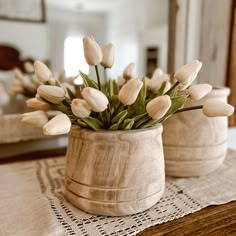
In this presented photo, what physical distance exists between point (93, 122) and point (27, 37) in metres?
0.84

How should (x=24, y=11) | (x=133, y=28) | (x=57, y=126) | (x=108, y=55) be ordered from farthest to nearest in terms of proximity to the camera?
(x=133, y=28) → (x=24, y=11) → (x=108, y=55) → (x=57, y=126)

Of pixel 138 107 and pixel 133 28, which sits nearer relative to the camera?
pixel 138 107

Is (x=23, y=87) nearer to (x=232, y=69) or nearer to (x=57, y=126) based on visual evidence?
(x=57, y=126)

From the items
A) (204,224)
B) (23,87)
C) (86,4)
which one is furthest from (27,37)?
(204,224)

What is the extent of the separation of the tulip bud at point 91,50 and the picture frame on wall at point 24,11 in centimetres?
79

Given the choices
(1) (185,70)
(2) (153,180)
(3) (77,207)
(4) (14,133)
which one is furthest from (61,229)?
(4) (14,133)

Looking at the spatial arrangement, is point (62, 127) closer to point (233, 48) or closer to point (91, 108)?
point (91, 108)

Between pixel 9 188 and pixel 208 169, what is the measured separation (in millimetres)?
425

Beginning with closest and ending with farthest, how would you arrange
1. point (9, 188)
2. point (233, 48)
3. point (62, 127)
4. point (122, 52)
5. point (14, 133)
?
point (62, 127) → point (9, 188) → point (14, 133) → point (233, 48) → point (122, 52)

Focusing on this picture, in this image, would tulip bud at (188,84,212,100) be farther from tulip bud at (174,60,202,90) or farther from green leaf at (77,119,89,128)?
green leaf at (77,119,89,128)

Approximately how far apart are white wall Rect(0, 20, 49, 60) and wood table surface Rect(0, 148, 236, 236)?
922mm

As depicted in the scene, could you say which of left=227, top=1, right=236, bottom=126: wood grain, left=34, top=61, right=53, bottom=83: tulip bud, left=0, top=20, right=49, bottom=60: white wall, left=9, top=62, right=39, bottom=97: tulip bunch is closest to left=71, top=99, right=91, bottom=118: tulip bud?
left=34, top=61, right=53, bottom=83: tulip bud

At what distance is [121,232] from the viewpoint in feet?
1.22

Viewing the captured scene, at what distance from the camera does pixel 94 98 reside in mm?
347
